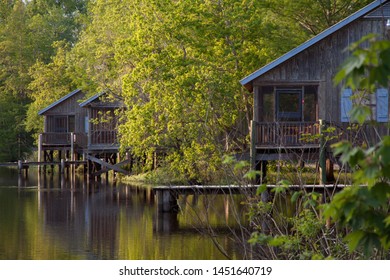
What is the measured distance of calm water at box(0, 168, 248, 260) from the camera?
2012cm

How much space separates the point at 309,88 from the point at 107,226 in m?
9.03

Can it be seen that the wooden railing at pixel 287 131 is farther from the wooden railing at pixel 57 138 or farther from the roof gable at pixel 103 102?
the wooden railing at pixel 57 138

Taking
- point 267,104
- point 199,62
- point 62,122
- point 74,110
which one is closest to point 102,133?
point 74,110

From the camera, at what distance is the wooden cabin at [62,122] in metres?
53.2

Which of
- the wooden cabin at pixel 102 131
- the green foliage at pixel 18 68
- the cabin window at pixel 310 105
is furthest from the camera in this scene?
the green foliage at pixel 18 68

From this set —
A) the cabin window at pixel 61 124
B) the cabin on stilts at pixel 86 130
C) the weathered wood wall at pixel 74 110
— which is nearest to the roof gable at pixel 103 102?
the cabin on stilts at pixel 86 130

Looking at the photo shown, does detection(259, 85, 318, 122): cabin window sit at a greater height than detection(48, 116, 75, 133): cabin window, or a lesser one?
greater

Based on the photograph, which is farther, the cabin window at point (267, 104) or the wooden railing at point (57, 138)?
the wooden railing at point (57, 138)

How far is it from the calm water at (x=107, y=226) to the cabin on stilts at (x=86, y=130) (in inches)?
307

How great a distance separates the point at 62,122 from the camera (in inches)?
2147

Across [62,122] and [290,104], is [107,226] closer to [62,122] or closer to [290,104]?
[290,104]

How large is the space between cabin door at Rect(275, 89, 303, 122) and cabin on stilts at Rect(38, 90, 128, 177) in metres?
13.4

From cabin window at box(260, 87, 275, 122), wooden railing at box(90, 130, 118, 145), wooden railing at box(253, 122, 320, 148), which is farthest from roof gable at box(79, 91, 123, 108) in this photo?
wooden railing at box(253, 122, 320, 148)

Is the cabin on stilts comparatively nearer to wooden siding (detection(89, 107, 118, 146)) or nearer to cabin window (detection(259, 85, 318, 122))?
wooden siding (detection(89, 107, 118, 146))
